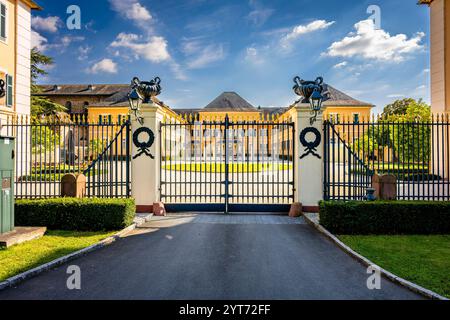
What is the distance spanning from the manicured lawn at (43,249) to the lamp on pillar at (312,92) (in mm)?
6463

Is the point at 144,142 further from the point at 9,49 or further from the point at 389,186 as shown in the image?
the point at 9,49

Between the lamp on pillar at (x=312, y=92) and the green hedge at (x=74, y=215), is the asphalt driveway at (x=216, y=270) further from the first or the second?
the lamp on pillar at (x=312, y=92)

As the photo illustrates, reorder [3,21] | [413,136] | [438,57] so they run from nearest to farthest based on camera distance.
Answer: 1. [413,136]
2. [3,21]
3. [438,57]

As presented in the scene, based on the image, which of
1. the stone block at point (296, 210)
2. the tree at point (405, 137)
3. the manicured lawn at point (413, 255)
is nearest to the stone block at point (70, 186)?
the stone block at point (296, 210)

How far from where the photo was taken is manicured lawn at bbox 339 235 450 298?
4.45 meters

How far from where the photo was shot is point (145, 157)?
9.36m

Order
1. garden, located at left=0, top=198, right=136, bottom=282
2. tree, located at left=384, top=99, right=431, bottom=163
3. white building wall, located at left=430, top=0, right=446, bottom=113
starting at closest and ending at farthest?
garden, located at left=0, top=198, right=136, bottom=282 → tree, located at left=384, top=99, right=431, bottom=163 → white building wall, located at left=430, top=0, right=446, bottom=113

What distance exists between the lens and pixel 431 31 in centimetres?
1723

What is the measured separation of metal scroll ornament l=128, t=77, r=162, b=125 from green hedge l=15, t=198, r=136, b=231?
296 cm

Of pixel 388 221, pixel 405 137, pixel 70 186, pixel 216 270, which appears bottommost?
pixel 216 270

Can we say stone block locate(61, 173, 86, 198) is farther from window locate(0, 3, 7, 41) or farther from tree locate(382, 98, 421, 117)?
tree locate(382, 98, 421, 117)

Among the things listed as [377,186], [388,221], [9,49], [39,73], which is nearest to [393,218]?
[388,221]

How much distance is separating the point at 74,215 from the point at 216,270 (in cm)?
451

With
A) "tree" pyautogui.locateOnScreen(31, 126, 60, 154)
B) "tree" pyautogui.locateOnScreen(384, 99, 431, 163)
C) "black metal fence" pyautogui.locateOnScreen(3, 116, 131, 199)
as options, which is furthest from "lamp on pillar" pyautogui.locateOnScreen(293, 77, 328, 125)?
"tree" pyautogui.locateOnScreen(31, 126, 60, 154)
